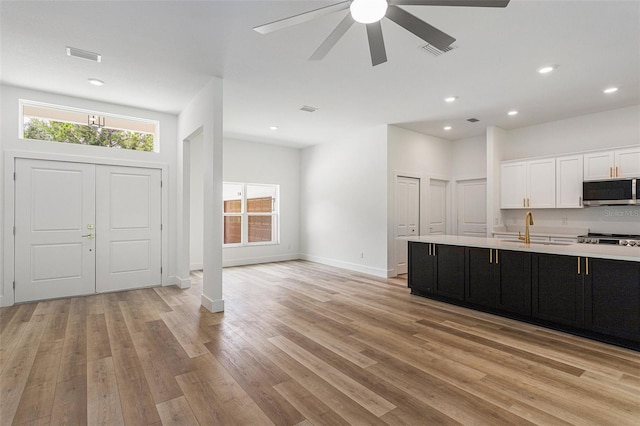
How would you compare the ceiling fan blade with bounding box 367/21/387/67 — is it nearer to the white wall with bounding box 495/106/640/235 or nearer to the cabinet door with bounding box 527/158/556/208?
the cabinet door with bounding box 527/158/556/208

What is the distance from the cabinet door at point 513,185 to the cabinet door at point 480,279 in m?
2.76

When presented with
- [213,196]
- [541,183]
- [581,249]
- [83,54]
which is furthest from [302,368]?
[541,183]

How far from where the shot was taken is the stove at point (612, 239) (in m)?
4.72

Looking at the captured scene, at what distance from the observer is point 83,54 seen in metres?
3.57

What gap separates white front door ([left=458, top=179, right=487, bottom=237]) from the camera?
7.20 m

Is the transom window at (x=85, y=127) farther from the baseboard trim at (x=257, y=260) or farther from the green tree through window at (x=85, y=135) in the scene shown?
the baseboard trim at (x=257, y=260)

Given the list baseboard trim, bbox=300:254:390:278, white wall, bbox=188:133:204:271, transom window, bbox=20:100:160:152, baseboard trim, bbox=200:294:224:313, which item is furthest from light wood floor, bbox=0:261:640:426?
white wall, bbox=188:133:204:271

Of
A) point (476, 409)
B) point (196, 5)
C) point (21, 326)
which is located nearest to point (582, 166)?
point (476, 409)

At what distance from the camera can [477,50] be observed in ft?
11.3

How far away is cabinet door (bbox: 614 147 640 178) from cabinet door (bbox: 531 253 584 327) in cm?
288

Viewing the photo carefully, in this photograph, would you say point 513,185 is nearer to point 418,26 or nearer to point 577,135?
point 577,135

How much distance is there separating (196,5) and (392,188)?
4663mm

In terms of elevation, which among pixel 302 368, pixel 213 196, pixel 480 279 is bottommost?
pixel 302 368

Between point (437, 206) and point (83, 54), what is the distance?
22.7 feet
